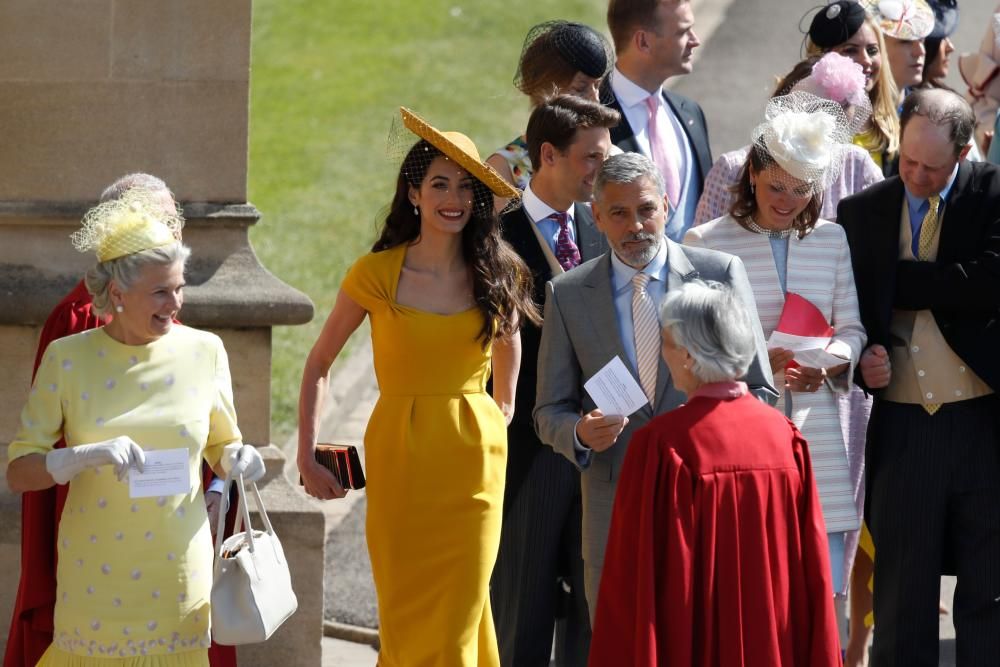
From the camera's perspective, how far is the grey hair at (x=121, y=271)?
187 inches

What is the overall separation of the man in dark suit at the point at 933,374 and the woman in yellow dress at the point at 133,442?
97.6 inches

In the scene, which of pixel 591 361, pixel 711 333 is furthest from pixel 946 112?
pixel 711 333

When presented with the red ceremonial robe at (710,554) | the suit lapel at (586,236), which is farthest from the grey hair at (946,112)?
the red ceremonial robe at (710,554)

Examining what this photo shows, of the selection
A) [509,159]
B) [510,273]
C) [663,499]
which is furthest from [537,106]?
[663,499]

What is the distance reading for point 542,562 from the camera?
5.88m

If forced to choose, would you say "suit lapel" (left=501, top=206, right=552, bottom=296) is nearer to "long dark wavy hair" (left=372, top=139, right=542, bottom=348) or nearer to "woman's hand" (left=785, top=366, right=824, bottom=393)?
"long dark wavy hair" (left=372, top=139, right=542, bottom=348)

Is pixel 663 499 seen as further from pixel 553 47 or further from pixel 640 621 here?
pixel 553 47

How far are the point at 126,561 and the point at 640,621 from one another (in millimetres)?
1511

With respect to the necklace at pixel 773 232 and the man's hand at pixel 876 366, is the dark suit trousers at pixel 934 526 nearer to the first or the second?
the man's hand at pixel 876 366

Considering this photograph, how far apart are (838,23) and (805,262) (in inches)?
74.8

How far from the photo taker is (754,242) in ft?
19.1

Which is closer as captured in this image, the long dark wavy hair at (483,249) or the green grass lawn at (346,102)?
the long dark wavy hair at (483,249)

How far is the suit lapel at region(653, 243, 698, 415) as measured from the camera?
5176 millimetres

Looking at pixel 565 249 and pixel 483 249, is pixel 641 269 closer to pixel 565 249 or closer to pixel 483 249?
pixel 483 249
